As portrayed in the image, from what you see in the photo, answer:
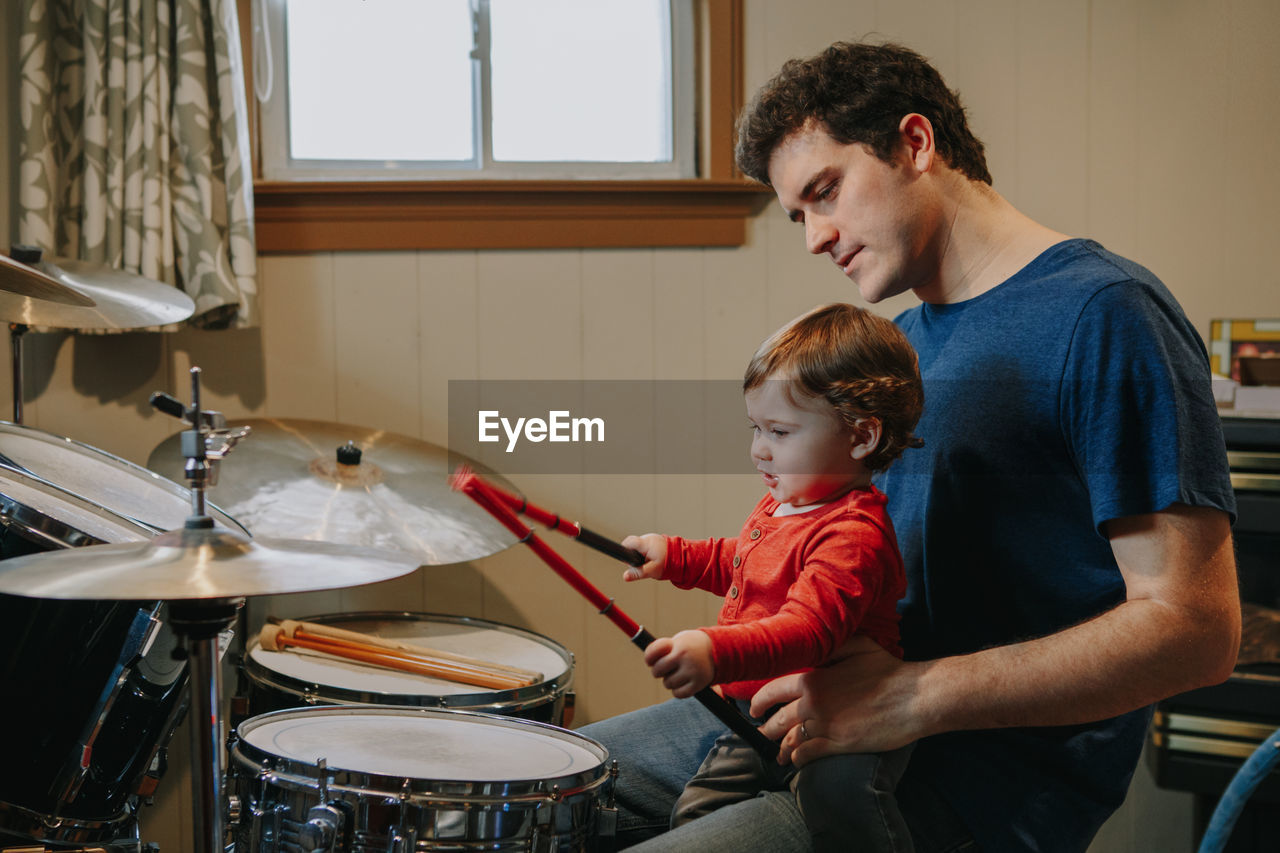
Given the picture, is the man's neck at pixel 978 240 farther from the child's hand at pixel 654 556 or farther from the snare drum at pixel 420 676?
the snare drum at pixel 420 676

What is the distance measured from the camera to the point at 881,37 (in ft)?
6.51

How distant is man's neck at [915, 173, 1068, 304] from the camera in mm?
1078

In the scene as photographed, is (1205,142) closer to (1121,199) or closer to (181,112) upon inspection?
(1121,199)

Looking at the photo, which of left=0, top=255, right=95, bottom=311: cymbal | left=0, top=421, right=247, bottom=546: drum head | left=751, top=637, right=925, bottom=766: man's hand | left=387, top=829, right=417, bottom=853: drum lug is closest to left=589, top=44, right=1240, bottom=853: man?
left=751, top=637, right=925, bottom=766: man's hand

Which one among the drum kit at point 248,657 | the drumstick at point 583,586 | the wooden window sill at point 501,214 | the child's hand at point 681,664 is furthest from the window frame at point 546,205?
the child's hand at point 681,664

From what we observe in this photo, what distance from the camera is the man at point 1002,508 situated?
90cm

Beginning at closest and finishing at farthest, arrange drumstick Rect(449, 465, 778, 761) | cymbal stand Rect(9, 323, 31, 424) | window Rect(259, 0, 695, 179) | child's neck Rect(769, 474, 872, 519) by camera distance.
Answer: drumstick Rect(449, 465, 778, 761) → child's neck Rect(769, 474, 872, 519) → cymbal stand Rect(9, 323, 31, 424) → window Rect(259, 0, 695, 179)

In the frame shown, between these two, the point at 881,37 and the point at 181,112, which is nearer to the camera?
the point at 181,112

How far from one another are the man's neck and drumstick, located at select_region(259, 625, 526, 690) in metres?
0.70

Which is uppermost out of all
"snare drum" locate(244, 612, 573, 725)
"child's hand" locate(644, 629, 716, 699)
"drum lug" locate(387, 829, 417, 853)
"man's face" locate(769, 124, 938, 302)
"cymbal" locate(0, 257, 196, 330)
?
"man's face" locate(769, 124, 938, 302)

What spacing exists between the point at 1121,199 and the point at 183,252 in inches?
65.8

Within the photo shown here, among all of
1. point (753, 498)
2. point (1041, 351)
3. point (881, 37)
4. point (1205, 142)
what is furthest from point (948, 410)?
point (1205, 142)

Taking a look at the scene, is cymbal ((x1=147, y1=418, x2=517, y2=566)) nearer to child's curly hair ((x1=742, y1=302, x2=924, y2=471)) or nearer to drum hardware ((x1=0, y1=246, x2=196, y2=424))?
Result: drum hardware ((x1=0, y1=246, x2=196, y2=424))

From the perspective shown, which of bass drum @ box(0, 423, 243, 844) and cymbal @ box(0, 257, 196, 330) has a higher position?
cymbal @ box(0, 257, 196, 330)
